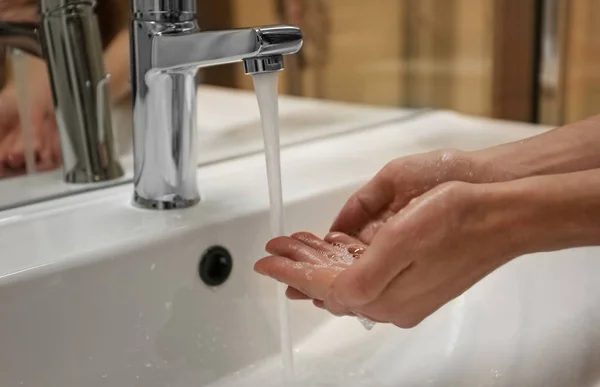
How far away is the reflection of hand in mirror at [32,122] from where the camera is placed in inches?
21.8

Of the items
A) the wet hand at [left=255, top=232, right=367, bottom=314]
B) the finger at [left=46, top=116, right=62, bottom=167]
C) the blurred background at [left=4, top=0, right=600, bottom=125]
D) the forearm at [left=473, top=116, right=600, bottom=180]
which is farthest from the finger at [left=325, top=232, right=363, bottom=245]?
the blurred background at [left=4, top=0, right=600, bottom=125]

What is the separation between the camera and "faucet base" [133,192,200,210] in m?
0.53

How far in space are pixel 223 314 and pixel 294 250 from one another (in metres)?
0.09

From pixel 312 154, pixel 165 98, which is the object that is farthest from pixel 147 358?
pixel 312 154

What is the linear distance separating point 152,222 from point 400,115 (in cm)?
48

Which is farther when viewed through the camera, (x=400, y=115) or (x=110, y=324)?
(x=400, y=115)

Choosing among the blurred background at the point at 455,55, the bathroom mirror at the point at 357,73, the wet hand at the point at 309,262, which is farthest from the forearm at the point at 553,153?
the blurred background at the point at 455,55

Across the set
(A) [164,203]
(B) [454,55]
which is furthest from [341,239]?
(B) [454,55]

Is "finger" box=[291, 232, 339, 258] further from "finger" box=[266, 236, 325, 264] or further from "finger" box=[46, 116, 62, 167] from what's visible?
"finger" box=[46, 116, 62, 167]

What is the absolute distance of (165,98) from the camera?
50cm

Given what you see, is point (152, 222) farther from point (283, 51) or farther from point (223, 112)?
point (223, 112)

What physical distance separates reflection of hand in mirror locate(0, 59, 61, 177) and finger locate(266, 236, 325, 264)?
0.21 metres

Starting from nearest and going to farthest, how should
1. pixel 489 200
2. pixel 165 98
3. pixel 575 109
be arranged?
1. pixel 489 200
2. pixel 165 98
3. pixel 575 109

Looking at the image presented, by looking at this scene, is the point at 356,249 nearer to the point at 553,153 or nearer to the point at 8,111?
the point at 553,153
